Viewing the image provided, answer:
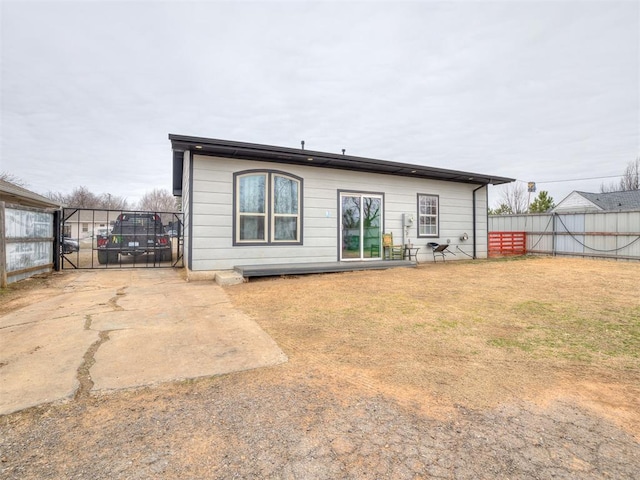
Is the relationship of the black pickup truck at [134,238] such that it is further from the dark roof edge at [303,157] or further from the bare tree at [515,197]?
the bare tree at [515,197]

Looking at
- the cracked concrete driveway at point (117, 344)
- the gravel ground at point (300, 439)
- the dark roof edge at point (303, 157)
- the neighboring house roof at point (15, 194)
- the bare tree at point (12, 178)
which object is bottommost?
the gravel ground at point (300, 439)

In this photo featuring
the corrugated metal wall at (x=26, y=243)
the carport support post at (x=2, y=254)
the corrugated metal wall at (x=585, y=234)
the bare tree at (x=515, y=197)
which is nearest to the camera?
the carport support post at (x=2, y=254)

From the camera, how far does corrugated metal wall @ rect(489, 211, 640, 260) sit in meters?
11.2

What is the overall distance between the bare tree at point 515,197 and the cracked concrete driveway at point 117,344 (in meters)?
40.8

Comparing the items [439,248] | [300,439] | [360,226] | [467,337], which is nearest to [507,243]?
[439,248]

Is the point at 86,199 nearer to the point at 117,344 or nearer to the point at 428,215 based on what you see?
the point at 428,215

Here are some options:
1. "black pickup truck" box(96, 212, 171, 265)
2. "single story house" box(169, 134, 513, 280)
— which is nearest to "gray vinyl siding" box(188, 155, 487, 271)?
"single story house" box(169, 134, 513, 280)

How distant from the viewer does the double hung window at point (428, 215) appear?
1000 centimetres

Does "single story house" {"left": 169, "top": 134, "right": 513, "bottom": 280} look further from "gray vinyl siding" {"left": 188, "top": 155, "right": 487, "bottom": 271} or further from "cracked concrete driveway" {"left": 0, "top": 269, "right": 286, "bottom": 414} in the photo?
"cracked concrete driveway" {"left": 0, "top": 269, "right": 286, "bottom": 414}

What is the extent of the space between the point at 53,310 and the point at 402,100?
1449 cm

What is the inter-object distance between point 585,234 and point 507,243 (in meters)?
2.74

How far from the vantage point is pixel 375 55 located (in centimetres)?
1109

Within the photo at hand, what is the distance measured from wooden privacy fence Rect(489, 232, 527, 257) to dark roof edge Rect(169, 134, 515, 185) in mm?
4455

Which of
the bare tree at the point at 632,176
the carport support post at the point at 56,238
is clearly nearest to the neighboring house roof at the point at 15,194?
the carport support post at the point at 56,238
